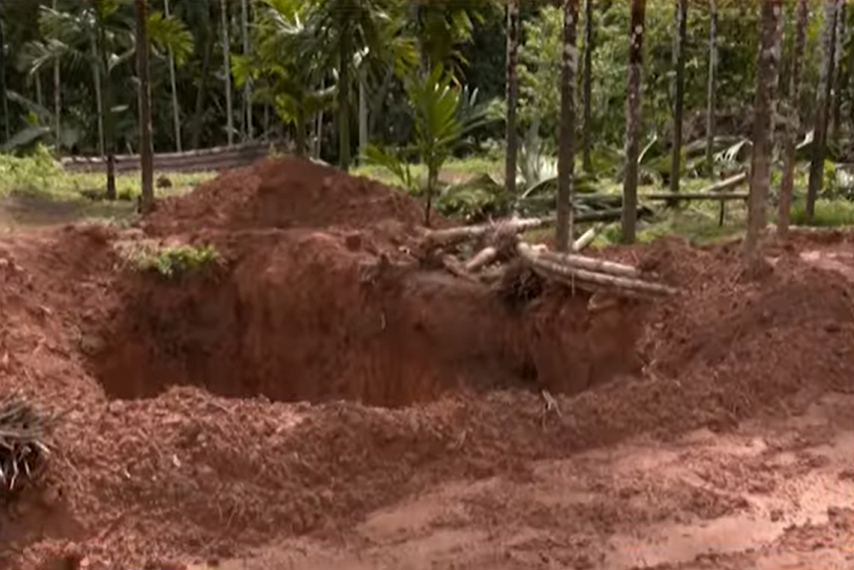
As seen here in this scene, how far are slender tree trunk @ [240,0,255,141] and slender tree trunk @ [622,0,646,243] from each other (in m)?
13.1

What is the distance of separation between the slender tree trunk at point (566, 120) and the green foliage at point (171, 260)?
11.4 ft

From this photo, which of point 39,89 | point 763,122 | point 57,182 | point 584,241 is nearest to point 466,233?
point 584,241

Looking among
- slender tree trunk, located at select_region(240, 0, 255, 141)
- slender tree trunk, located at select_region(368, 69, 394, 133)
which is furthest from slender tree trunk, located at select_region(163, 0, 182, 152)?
slender tree trunk, located at select_region(368, 69, 394, 133)

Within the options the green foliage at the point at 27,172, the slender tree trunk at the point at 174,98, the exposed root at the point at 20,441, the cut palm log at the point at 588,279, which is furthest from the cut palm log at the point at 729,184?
the slender tree trunk at the point at 174,98

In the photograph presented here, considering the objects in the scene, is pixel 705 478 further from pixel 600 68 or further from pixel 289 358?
pixel 600 68

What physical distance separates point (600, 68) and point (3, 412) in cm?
1851

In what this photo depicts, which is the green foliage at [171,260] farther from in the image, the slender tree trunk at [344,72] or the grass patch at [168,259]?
the slender tree trunk at [344,72]

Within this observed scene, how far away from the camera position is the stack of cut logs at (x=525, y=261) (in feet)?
32.5

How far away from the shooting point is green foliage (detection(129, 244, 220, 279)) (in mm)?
11203

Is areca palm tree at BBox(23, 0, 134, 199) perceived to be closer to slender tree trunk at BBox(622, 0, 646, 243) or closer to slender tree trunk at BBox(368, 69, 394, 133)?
slender tree trunk at BBox(368, 69, 394, 133)

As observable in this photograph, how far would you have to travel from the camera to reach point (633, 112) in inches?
469

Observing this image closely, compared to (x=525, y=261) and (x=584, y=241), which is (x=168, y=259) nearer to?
(x=525, y=261)

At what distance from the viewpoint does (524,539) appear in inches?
235

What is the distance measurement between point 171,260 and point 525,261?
355cm
